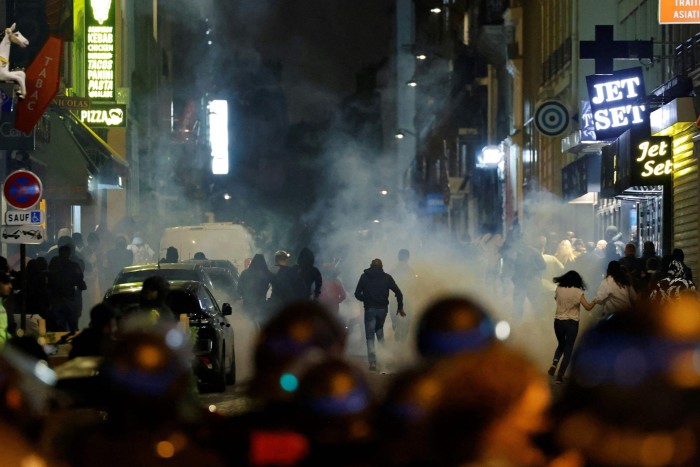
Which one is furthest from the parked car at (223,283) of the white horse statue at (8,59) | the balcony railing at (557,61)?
the balcony railing at (557,61)

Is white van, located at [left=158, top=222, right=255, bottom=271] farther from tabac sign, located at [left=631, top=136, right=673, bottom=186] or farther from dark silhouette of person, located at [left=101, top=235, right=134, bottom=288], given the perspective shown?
tabac sign, located at [left=631, top=136, right=673, bottom=186]

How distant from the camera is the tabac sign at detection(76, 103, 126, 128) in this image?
113ft

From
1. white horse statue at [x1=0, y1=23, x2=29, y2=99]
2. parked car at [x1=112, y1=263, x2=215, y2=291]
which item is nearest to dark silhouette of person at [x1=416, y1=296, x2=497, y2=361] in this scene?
parked car at [x1=112, y1=263, x2=215, y2=291]

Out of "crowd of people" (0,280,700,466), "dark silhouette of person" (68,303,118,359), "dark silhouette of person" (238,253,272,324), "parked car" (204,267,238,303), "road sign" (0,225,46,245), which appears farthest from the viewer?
"parked car" (204,267,238,303)

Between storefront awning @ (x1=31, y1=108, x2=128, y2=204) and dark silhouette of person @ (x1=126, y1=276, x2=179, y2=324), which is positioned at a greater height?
storefront awning @ (x1=31, y1=108, x2=128, y2=204)

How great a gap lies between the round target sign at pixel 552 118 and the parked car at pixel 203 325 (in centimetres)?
1725

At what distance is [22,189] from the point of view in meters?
18.1

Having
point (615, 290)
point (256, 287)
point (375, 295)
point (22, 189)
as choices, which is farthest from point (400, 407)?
point (256, 287)

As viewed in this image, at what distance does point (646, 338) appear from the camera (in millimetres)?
3346

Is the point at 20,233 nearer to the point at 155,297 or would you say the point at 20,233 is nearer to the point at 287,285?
the point at 287,285

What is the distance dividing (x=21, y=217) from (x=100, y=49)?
18.6m

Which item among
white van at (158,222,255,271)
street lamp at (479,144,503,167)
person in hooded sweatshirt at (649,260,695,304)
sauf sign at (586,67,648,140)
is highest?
street lamp at (479,144,503,167)

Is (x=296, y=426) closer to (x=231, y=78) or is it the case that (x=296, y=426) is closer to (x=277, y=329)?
(x=277, y=329)

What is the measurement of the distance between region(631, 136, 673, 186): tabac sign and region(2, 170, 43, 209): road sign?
10.9m
